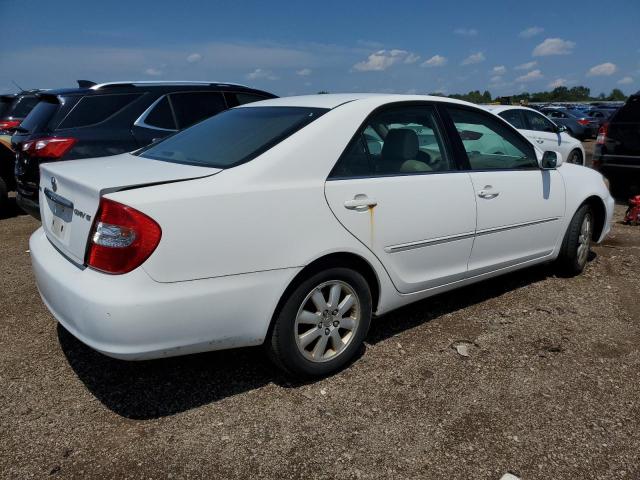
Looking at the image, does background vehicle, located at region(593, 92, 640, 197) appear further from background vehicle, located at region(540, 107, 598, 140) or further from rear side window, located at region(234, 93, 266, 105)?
background vehicle, located at region(540, 107, 598, 140)

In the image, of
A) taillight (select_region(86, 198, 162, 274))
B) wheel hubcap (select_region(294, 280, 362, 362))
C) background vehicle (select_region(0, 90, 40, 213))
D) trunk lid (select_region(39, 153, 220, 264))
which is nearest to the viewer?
taillight (select_region(86, 198, 162, 274))

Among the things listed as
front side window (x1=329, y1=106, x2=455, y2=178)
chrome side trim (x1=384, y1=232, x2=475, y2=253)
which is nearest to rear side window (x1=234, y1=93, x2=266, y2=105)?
front side window (x1=329, y1=106, x2=455, y2=178)

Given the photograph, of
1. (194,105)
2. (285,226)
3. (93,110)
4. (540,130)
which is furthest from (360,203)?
(540,130)

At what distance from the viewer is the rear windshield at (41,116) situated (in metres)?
5.77

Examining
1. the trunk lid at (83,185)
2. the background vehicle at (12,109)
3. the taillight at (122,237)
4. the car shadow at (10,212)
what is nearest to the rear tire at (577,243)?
the trunk lid at (83,185)

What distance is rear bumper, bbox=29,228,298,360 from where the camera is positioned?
7.80 ft

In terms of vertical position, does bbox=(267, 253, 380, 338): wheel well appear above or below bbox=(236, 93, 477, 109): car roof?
below

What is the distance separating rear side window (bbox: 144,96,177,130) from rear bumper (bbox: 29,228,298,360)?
12.1ft

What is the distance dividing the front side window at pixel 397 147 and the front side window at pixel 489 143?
24cm

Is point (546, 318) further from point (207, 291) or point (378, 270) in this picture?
point (207, 291)

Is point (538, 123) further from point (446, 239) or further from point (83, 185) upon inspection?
point (83, 185)

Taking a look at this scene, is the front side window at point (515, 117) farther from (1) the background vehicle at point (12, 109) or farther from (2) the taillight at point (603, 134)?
(1) the background vehicle at point (12, 109)

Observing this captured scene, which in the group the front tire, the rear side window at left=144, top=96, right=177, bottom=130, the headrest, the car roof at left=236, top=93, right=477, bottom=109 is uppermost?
the car roof at left=236, top=93, right=477, bottom=109

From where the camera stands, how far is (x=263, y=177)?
269cm
